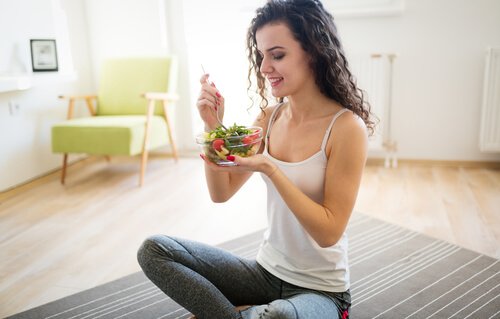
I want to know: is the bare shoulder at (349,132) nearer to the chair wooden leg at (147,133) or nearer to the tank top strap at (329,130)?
the tank top strap at (329,130)

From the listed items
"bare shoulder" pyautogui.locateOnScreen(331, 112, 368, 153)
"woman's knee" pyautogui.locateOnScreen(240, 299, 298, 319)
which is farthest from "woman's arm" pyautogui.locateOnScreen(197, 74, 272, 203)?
"woman's knee" pyautogui.locateOnScreen(240, 299, 298, 319)

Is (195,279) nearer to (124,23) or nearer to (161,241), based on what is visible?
(161,241)

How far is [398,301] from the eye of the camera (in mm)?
1692

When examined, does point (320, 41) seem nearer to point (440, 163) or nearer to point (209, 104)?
point (209, 104)

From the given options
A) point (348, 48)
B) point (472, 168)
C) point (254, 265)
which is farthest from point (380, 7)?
point (254, 265)

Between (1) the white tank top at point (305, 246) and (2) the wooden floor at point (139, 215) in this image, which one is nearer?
(1) the white tank top at point (305, 246)

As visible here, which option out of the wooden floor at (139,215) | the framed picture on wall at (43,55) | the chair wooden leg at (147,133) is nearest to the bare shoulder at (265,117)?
the wooden floor at (139,215)

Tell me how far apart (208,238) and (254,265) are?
99 cm

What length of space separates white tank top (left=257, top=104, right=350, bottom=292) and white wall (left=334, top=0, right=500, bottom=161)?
2.32 meters

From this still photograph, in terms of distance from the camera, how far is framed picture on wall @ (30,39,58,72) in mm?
3234

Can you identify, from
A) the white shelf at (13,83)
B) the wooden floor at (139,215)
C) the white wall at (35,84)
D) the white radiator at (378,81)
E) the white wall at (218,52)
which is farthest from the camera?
the white radiator at (378,81)

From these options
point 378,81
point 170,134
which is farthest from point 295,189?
A: point 170,134

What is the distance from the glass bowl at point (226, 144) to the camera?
110 centimetres

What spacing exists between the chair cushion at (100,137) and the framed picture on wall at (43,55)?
46 centimetres
